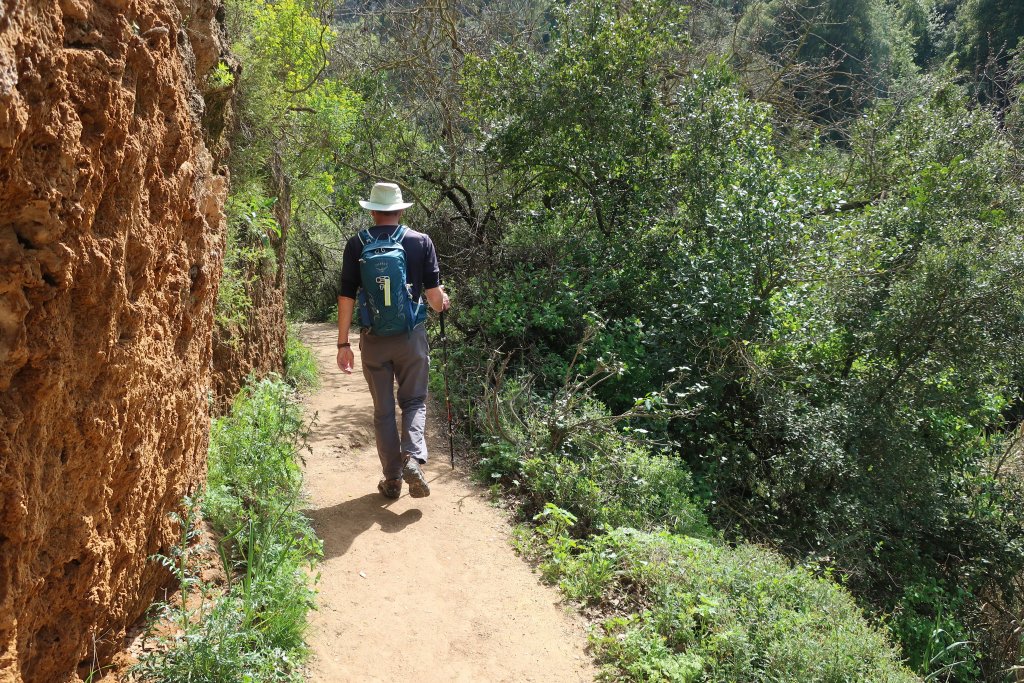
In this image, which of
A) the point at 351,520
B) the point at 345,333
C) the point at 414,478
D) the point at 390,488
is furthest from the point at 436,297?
the point at 351,520

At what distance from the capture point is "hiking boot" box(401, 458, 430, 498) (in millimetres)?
5184

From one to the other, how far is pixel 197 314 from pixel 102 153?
1364mm

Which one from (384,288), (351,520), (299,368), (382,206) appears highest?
(382,206)

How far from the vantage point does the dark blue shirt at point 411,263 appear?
508 centimetres

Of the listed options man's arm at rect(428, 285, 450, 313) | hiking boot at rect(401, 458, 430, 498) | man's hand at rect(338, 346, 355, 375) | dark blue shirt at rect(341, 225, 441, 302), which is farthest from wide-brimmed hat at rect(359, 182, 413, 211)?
hiking boot at rect(401, 458, 430, 498)

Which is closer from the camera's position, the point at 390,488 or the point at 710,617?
the point at 710,617

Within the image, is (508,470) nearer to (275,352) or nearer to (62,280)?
(275,352)

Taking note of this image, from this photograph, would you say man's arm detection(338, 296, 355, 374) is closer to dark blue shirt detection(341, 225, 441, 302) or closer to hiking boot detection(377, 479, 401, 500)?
dark blue shirt detection(341, 225, 441, 302)

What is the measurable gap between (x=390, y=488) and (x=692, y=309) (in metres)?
4.93

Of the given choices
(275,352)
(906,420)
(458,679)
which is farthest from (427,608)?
(906,420)

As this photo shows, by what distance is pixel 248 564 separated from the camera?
11.9 ft

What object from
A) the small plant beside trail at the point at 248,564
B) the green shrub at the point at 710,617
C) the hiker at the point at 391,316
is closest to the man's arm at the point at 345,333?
the hiker at the point at 391,316

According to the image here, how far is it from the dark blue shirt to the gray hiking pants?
12.3 inches

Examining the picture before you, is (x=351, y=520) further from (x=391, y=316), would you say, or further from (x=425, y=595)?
(x=391, y=316)
